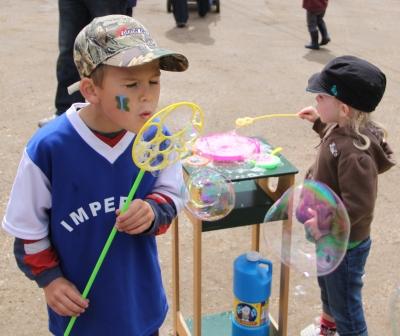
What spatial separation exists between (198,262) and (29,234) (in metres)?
0.84

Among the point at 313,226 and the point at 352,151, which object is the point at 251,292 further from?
the point at 352,151

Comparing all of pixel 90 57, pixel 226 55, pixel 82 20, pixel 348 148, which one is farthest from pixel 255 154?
pixel 226 55

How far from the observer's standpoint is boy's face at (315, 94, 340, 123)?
7.72 feet

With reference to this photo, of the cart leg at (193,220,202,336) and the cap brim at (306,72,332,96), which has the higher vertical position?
the cap brim at (306,72,332,96)

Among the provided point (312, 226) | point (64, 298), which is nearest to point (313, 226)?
point (312, 226)

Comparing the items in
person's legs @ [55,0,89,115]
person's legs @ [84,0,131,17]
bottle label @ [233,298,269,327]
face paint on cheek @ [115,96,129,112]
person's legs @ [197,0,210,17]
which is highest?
face paint on cheek @ [115,96,129,112]

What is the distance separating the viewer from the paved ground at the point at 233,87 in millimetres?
3137

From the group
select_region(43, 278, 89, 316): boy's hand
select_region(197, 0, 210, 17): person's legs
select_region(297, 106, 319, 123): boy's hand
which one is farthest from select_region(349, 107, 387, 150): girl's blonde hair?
select_region(197, 0, 210, 17): person's legs

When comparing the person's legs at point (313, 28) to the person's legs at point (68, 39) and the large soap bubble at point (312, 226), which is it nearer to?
the person's legs at point (68, 39)

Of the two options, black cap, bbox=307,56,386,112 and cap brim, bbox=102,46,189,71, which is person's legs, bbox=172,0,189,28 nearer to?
black cap, bbox=307,56,386,112

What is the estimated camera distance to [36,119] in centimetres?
516

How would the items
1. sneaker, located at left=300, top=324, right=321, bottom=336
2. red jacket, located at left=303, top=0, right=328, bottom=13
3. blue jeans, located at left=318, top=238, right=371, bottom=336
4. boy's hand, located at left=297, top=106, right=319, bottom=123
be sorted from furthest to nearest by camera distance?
1. red jacket, located at left=303, top=0, right=328, bottom=13
2. sneaker, located at left=300, top=324, right=321, bottom=336
3. boy's hand, located at left=297, top=106, right=319, bottom=123
4. blue jeans, located at left=318, top=238, right=371, bottom=336

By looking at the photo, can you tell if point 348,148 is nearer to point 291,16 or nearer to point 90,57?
point 90,57

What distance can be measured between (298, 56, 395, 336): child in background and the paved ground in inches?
22.9
